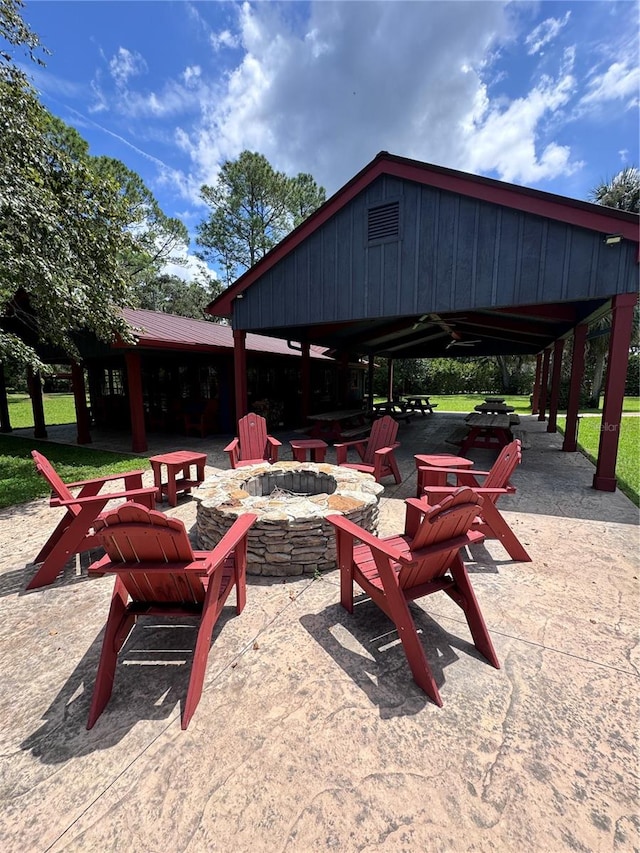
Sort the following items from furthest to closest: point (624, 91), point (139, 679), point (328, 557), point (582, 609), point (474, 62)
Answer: point (474, 62) < point (624, 91) < point (328, 557) < point (582, 609) < point (139, 679)

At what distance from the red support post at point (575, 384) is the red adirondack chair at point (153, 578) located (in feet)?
25.2

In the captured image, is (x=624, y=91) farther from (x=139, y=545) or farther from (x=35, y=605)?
(x=35, y=605)

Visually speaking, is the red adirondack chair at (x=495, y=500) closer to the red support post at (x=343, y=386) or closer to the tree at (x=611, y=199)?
the red support post at (x=343, y=386)

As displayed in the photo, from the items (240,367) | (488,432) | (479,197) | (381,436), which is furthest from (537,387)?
(240,367)

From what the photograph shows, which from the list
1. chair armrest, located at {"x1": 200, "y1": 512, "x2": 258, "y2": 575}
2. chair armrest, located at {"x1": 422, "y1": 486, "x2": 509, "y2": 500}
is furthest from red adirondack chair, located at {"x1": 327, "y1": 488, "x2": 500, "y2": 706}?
chair armrest, located at {"x1": 422, "y1": 486, "x2": 509, "y2": 500}

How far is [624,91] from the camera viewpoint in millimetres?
5340

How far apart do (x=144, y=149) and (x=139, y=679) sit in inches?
768

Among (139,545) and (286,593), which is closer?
(139,545)

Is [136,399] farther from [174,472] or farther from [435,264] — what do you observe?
[435,264]

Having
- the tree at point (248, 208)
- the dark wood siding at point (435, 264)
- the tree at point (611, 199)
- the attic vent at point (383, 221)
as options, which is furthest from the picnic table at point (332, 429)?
the tree at point (248, 208)

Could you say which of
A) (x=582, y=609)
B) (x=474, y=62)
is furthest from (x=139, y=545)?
(x=474, y=62)

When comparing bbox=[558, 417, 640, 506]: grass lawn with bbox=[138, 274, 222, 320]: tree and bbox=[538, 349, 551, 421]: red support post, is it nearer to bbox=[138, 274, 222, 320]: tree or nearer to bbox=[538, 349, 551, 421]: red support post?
bbox=[538, 349, 551, 421]: red support post

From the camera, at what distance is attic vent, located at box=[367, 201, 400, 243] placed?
5730 mm

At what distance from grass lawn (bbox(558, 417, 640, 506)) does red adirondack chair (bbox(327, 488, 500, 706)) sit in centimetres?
387
